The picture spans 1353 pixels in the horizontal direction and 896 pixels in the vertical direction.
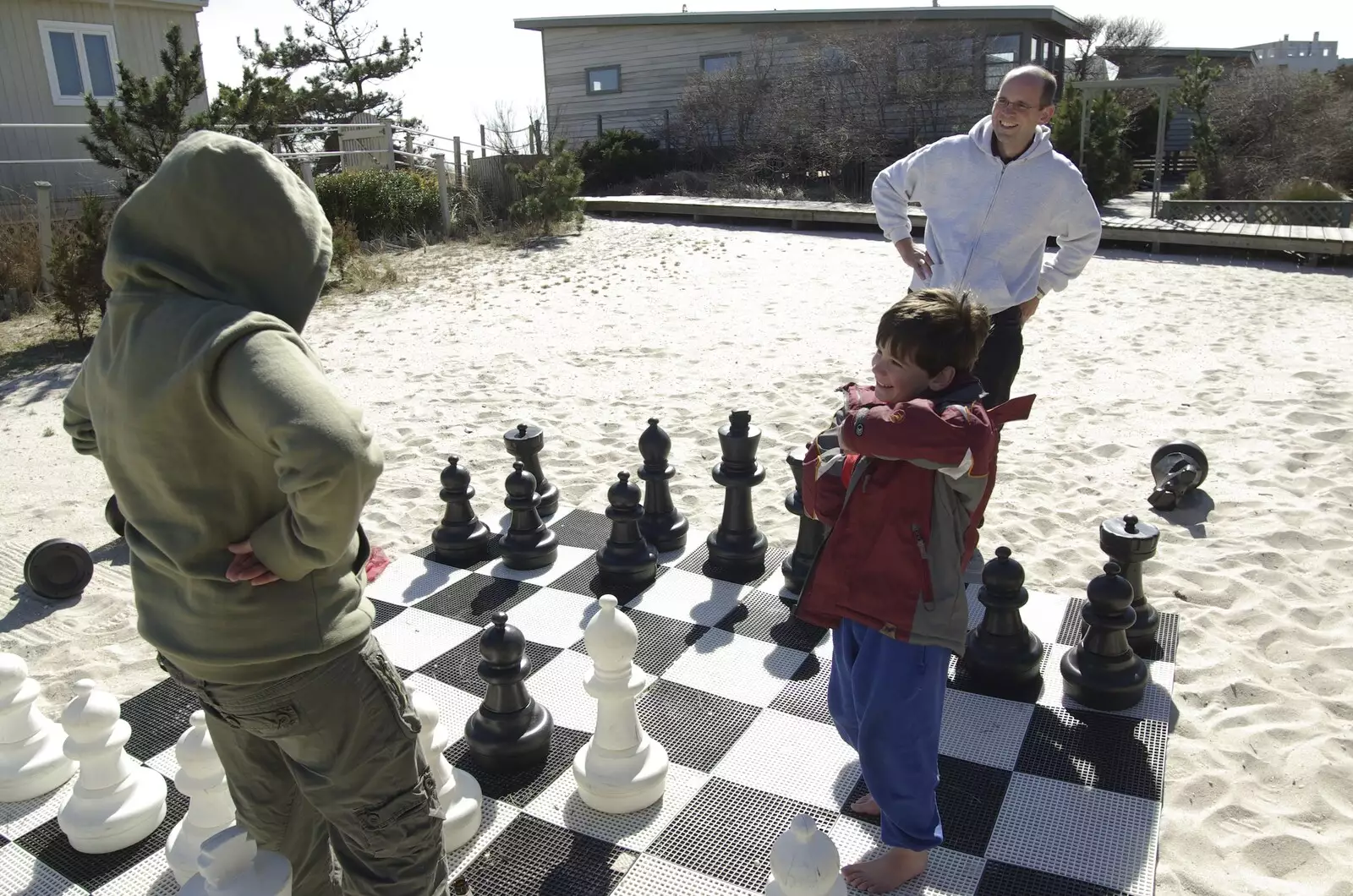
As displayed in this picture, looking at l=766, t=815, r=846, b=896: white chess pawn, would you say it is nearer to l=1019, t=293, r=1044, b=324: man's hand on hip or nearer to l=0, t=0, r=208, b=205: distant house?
l=1019, t=293, r=1044, b=324: man's hand on hip

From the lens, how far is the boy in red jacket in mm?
1866

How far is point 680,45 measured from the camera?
20.6 m

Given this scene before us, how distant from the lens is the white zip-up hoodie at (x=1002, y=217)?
3.19m

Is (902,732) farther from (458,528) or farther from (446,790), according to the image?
(458,528)

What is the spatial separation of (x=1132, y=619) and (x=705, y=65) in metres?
19.8

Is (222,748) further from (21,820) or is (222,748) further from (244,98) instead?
(244,98)

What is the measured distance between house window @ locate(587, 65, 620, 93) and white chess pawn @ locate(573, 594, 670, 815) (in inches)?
817

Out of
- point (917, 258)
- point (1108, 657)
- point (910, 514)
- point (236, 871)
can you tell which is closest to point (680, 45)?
point (917, 258)

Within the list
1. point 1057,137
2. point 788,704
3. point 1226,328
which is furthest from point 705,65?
point 788,704

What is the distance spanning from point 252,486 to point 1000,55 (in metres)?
20.1

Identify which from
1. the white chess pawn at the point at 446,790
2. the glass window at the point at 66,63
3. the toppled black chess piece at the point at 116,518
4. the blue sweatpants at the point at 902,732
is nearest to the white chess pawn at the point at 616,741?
the white chess pawn at the point at 446,790

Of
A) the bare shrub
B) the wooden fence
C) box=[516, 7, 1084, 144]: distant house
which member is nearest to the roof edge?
box=[516, 7, 1084, 144]: distant house

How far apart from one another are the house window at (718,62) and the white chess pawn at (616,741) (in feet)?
63.5

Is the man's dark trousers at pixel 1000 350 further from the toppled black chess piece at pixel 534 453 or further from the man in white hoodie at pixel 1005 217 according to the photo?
the toppled black chess piece at pixel 534 453
